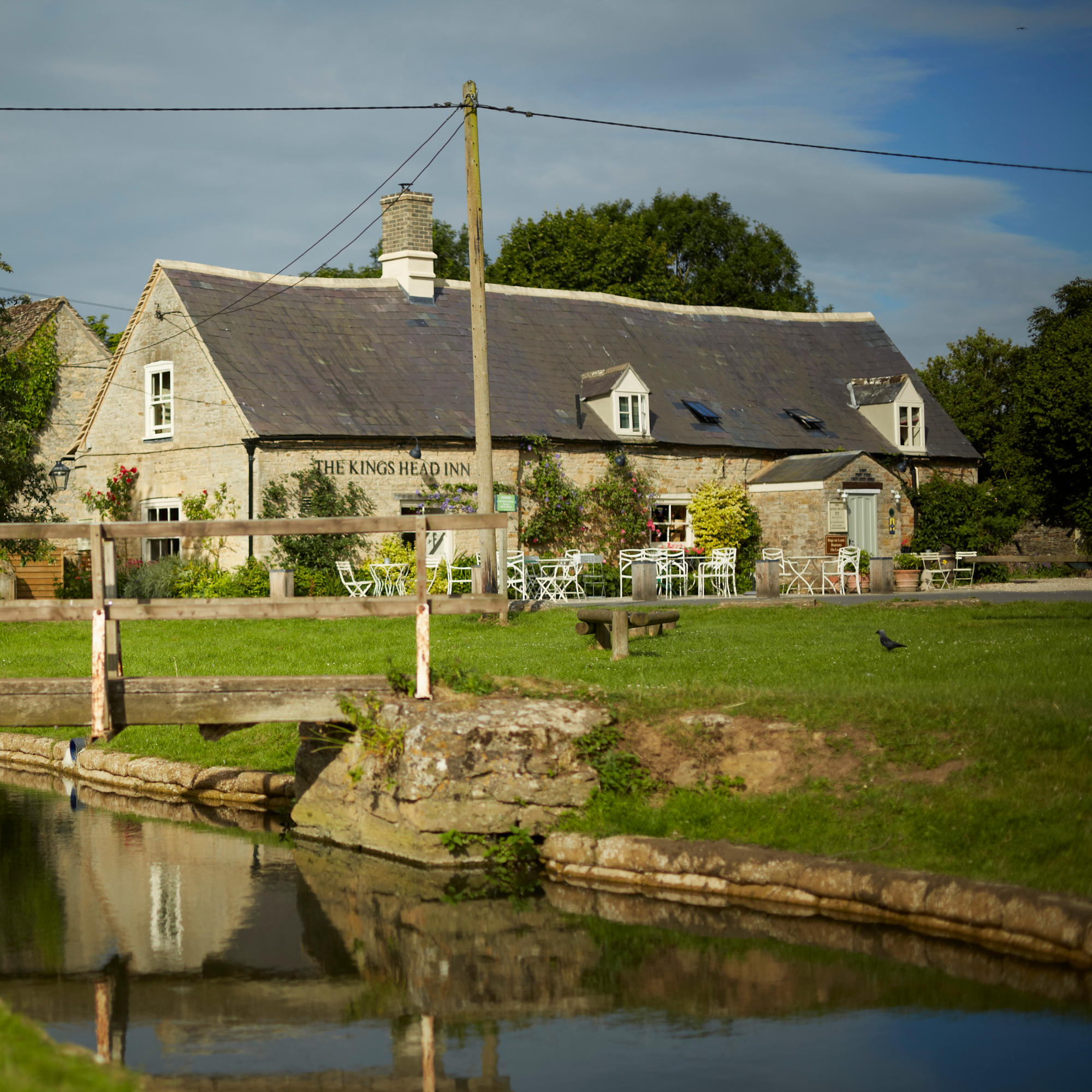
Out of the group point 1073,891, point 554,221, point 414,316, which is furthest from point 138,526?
point 554,221

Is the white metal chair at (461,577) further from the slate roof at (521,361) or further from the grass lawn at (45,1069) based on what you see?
the grass lawn at (45,1069)

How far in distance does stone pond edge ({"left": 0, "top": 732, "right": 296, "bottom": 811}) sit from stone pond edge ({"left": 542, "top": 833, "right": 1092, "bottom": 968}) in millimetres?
3403

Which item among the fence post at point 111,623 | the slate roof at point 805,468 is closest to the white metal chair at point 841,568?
the slate roof at point 805,468

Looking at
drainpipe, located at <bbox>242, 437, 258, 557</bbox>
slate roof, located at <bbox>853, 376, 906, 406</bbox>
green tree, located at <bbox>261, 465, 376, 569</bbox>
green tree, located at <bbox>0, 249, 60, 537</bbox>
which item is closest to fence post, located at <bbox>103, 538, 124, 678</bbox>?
green tree, located at <bbox>0, 249, 60, 537</bbox>

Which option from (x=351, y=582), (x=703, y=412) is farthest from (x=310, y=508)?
(x=703, y=412)

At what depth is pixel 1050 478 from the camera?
34812mm

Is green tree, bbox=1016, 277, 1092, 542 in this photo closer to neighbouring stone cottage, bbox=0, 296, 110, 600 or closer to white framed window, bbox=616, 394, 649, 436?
white framed window, bbox=616, 394, 649, 436

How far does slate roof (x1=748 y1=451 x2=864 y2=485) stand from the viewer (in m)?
26.0

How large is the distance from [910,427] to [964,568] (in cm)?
473

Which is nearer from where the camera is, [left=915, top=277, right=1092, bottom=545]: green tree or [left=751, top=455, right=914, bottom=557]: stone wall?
[left=751, top=455, right=914, bottom=557]: stone wall

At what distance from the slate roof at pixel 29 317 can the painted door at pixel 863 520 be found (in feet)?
72.7

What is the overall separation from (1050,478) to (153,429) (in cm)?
2401

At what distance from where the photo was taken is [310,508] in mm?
22609

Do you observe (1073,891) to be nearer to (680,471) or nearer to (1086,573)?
(680,471)
